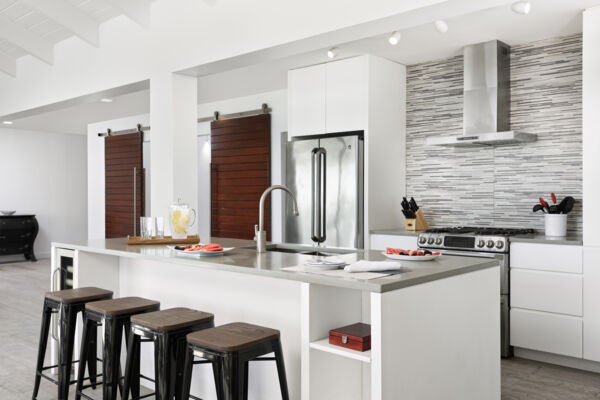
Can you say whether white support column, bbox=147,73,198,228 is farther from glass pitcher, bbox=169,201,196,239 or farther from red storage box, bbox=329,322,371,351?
red storage box, bbox=329,322,371,351

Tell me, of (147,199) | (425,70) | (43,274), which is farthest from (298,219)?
(43,274)

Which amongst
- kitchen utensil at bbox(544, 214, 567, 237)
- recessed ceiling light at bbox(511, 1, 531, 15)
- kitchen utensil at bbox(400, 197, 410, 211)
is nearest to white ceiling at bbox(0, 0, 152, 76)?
A: kitchen utensil at bbox(400, 197, 410, 211)

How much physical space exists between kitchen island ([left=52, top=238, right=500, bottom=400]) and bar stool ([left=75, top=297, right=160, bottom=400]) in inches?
11.4

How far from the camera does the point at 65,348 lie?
3.02m

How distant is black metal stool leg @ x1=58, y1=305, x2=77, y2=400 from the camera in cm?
302

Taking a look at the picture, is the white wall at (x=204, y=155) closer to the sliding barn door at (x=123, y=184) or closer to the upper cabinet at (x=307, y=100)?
the sliding barn door at (x=123, y=184)

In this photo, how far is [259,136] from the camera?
7008 millimetres

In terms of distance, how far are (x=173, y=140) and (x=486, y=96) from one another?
2701 millimetres

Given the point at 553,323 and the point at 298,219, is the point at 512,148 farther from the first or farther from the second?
the point at 298,219

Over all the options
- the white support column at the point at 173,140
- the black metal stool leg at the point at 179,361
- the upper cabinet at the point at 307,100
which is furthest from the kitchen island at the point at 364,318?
the upper cabinet at the point at 307,100

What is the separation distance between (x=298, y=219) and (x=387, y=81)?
1583mm

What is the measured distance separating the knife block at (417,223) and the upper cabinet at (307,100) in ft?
3.94

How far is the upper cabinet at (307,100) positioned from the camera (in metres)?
5.28

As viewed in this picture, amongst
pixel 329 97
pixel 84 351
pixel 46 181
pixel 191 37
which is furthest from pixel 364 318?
pixel 46 181
